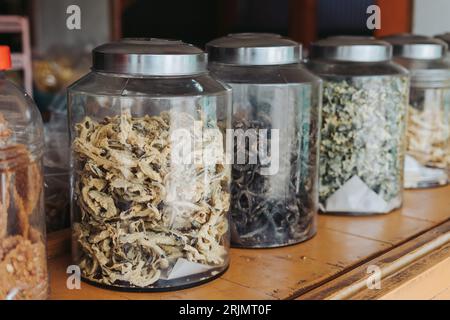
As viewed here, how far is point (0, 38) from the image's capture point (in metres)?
3.18

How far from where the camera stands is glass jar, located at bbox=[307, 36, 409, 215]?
1.31 m

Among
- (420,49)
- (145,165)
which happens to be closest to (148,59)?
(145,165)

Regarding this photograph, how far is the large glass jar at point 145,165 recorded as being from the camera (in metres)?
0.92

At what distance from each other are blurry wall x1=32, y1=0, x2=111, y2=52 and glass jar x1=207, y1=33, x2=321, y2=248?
2765mm

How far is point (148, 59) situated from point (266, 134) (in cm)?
30

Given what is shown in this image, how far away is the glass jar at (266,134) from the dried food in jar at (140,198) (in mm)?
156

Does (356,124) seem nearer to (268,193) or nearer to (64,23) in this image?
(268,193)

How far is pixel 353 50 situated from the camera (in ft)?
4.24

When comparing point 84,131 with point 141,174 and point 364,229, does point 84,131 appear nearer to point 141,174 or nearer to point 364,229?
point 141,174

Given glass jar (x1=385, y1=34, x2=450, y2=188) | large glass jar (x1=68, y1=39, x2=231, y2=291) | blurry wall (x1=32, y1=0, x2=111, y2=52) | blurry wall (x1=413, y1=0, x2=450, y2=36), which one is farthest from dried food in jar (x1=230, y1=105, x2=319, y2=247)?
blurry wall (x1=32, y1=0, x2=111, y2=52)

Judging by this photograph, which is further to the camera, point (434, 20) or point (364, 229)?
point (434, 20)

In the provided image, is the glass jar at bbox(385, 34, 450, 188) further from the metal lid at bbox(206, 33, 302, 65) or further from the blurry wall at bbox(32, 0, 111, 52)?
the blurry wall at bbox(32, 0, 111, 52)

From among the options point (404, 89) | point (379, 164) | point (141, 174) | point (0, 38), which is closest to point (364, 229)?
point (379, 164)
